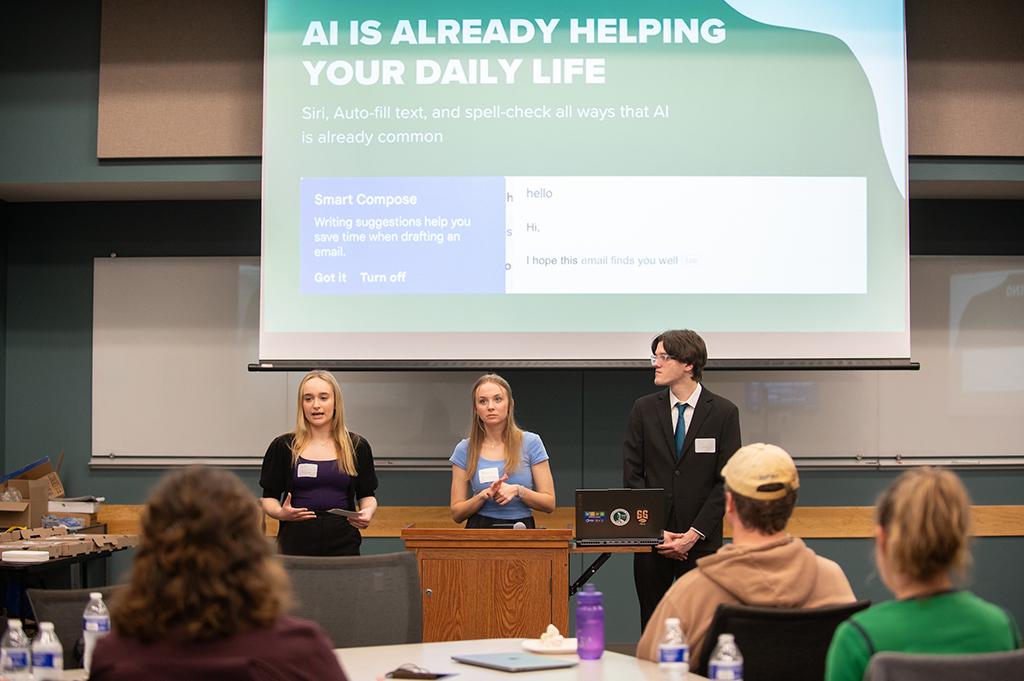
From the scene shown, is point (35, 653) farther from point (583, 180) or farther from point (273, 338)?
point (583, 180)

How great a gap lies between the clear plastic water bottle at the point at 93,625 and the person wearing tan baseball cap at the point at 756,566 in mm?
1381

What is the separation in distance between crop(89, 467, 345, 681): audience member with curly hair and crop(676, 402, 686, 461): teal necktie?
3075mm

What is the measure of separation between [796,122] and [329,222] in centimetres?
256

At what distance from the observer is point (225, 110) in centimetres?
630

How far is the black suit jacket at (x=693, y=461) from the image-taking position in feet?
15.6

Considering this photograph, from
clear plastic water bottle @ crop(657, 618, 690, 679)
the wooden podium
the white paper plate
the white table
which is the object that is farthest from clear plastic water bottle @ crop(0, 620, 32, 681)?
the wooden podium

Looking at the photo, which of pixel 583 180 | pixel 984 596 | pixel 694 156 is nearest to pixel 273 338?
pixel 583 180

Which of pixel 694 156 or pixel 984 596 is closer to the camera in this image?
pixel 694 156

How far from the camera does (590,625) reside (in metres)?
2.91

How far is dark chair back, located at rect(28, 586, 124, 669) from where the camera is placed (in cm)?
305

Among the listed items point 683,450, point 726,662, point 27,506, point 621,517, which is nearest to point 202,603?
point 726,662

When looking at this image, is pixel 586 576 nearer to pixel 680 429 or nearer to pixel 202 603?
pixel 680 429

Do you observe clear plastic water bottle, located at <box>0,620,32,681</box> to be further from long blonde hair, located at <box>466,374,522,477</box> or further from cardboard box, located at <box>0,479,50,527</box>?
cardboard box, located at <box>0,479,50,527</box>

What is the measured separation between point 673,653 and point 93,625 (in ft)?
4.72
